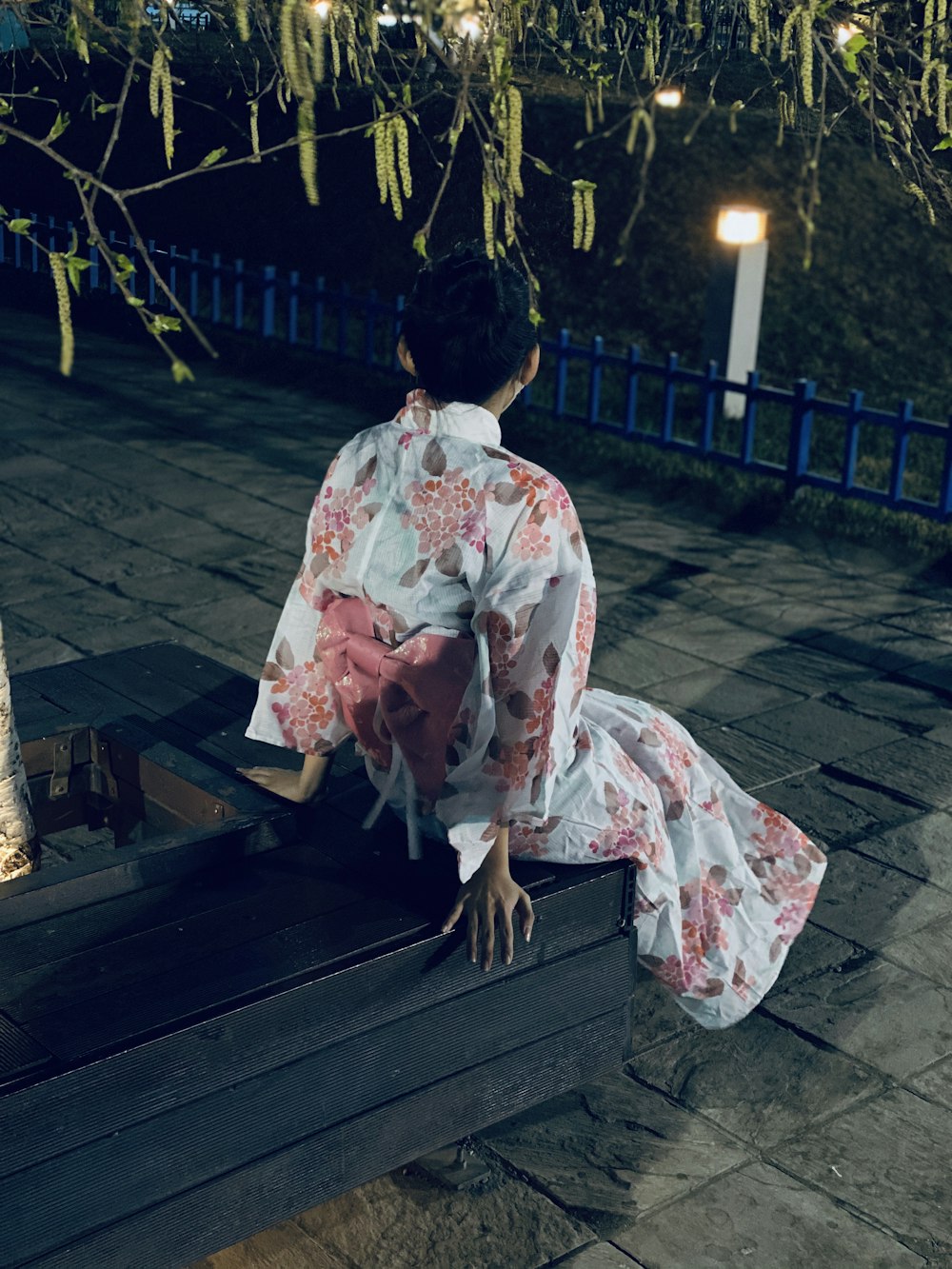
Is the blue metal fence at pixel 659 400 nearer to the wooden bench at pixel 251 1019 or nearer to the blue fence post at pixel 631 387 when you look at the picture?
the blue fence post at pixel 631 387

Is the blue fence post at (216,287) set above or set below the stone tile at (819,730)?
above

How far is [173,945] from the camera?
2508 millimetres

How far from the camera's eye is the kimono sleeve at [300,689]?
9.68ft

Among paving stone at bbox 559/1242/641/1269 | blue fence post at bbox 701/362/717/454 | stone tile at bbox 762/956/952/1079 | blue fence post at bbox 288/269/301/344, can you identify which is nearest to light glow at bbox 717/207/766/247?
blue fence post at bbox 701/362/717/454

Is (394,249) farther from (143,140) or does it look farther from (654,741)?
(654,741)

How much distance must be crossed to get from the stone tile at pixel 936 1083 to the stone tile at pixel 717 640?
8.90 feet

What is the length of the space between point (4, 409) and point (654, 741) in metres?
7.83

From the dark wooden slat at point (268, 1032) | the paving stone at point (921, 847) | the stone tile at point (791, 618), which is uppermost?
the dark wooden slat at point (268, 1032)

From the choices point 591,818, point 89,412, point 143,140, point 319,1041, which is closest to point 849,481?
point 89,412

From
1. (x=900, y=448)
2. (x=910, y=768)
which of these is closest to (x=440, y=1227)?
(x=910, y=768)

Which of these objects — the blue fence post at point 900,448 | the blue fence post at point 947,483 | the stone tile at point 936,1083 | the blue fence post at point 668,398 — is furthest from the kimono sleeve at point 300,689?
the blue fence post at point 668,398

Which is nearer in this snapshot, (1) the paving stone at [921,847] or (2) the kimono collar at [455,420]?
(2) the kimono collar at [455,420]

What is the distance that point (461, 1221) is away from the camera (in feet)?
9.44

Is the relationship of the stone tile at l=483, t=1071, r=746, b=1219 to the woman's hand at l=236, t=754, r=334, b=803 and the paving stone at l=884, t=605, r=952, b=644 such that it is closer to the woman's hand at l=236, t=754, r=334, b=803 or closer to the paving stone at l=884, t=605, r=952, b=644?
the woman's hand at l=236, t=754, r=334, b=803
